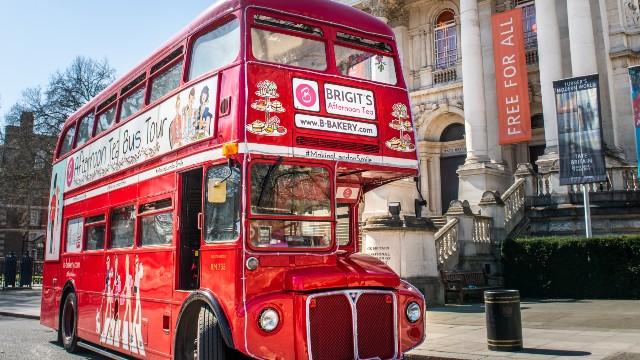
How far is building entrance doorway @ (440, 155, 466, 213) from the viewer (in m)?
28.2

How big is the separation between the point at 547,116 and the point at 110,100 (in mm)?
17598

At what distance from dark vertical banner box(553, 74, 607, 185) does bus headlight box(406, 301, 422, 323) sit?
13099 mm

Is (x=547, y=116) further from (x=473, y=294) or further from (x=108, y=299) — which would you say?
(x=108, y=299)

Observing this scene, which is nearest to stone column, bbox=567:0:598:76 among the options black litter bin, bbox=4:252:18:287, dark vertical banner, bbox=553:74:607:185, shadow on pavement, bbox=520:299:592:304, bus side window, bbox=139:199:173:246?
dark vertical banner, bbox=553:74:607:185

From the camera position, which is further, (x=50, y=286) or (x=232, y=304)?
(x=50, y=286)

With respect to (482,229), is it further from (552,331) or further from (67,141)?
(67,141)

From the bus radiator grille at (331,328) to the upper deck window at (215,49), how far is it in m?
2.79

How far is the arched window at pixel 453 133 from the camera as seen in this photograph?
1108 inches

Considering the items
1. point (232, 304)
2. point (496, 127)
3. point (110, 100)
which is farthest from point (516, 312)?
point (496, 127)

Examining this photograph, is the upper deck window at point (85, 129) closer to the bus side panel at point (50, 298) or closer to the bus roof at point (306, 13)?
the bus side panel at point (50, 298)

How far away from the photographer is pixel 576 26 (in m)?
21.8

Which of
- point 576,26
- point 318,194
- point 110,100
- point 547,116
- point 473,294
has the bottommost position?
point 473,294

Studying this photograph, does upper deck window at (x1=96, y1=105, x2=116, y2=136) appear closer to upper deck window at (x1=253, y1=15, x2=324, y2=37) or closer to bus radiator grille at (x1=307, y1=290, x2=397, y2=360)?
upper deck window at (x1=253, y1=15, x2=324, y2=37)

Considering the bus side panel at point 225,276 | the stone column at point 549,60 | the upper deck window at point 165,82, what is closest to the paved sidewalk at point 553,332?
the bus side panel at point 225,276
